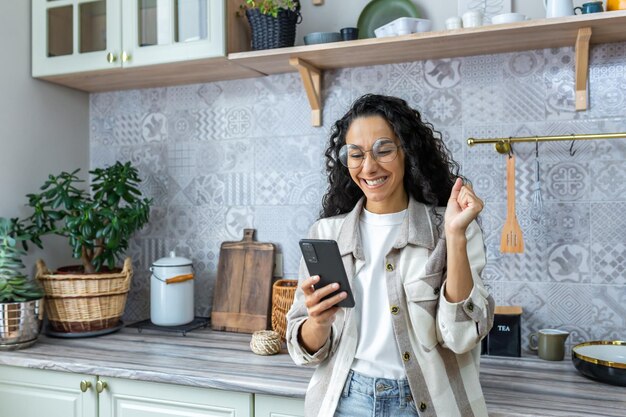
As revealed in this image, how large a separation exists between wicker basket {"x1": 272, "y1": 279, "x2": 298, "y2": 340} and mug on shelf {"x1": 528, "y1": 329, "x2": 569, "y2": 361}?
2.57ft

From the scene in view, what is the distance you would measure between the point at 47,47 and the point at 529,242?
188cm

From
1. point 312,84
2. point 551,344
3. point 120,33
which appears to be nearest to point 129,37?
point 120,33

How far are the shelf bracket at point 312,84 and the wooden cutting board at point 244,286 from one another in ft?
1.68

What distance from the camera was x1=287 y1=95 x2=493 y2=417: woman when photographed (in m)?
1.19

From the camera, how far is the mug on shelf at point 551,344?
1752 millimetres

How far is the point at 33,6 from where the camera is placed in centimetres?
Result: 224

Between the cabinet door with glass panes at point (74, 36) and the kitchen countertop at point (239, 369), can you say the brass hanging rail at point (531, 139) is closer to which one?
the kitchen countertop at point (239, 369)

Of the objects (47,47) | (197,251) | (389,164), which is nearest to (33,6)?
(47,47)

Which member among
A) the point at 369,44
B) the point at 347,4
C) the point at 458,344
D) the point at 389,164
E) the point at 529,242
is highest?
the point at 347,4

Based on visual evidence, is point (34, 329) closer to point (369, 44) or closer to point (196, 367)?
point (196, 367)

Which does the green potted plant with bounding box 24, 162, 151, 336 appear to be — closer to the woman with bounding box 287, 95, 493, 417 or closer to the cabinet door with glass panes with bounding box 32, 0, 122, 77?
the cabinet door with glass panes with bounding box 32, 0, 122, 77

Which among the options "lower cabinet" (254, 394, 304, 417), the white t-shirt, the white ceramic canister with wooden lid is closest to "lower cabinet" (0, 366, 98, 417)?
the white ceramic canister with wooden lid

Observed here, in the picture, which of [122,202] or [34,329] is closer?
[34,329]

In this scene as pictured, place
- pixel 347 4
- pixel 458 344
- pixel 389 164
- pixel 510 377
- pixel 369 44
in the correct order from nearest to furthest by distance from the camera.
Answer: pixel 458 344
pixel 389 164
pixel 510 377
pixel 369 44
pixel 347 4
